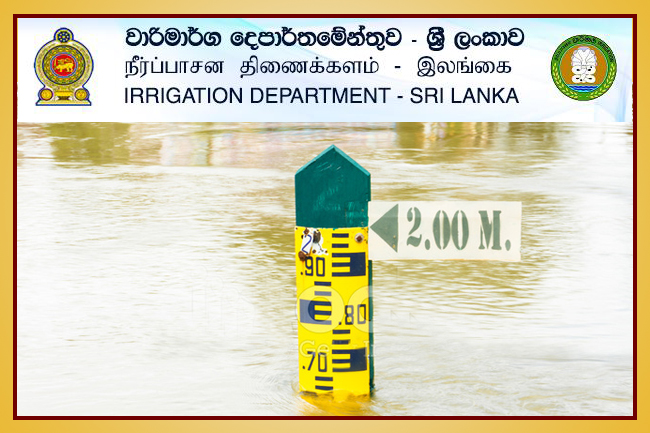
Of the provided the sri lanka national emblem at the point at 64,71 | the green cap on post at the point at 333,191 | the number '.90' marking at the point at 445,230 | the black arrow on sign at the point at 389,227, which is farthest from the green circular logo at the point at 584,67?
the sri lanka national emblem at the point at 64,71

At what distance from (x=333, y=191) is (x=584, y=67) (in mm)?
1871

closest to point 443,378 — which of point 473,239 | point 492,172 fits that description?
point 473,239

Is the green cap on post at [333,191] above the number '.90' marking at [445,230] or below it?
above

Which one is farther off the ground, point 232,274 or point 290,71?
point 290,71

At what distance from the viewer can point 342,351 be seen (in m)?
4.27

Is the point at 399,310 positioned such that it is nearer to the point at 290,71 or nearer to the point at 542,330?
the point at 542,330

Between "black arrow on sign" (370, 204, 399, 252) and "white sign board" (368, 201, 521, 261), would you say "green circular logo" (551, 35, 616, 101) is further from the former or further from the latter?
"black arrow on sign" (370, 204, 399, 252)

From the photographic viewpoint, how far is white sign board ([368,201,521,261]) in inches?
170

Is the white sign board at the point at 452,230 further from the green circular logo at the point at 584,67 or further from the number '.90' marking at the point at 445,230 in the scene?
the green circular logo at the point at 584,67

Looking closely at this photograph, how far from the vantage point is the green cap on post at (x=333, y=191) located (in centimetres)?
415

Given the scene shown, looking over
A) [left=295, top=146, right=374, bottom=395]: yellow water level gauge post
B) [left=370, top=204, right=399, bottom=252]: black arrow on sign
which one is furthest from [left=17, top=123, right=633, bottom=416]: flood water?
[left=370, top=204, right=399, bottom=252]: black arrow on sign

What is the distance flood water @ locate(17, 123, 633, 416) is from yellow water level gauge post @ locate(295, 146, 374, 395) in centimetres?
33

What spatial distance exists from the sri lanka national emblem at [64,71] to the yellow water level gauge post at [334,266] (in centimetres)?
162

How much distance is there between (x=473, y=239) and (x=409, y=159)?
2.91 meters
